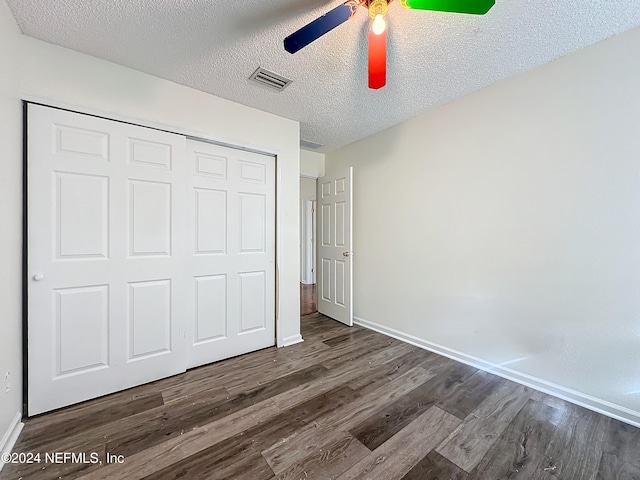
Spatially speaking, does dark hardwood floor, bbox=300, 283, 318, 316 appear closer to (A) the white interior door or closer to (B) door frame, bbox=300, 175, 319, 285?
(A) the white interior door

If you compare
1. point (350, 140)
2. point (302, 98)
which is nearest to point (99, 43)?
point (302, 98)

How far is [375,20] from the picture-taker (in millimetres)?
1344

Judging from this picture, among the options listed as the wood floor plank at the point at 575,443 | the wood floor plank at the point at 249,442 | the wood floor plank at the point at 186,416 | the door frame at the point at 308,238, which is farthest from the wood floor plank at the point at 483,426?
the door frame at the point at 308,238

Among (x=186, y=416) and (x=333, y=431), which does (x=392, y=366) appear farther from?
(x=186, y=416)

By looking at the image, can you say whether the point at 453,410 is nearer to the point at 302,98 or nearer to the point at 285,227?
the point at 285,227

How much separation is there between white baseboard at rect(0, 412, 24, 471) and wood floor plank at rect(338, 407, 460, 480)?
1.78m

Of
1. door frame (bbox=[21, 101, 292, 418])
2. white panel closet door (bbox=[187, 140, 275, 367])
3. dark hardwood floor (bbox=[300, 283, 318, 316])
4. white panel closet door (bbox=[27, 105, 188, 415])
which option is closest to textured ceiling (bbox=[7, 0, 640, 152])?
door frame (bbox=[21, 101, 292, 418])

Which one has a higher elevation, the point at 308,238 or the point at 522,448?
the point at 308,238

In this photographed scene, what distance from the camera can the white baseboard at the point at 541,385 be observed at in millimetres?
1676

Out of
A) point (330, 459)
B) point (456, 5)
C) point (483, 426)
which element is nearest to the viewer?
point (456, 5)

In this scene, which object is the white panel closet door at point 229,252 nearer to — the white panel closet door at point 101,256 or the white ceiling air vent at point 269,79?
the white panel closet door at point 101,256

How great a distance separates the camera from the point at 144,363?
2.07m

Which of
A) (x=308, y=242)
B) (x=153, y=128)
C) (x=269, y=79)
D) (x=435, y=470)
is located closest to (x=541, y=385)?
(x=435, y=470)

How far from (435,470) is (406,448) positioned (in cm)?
17
